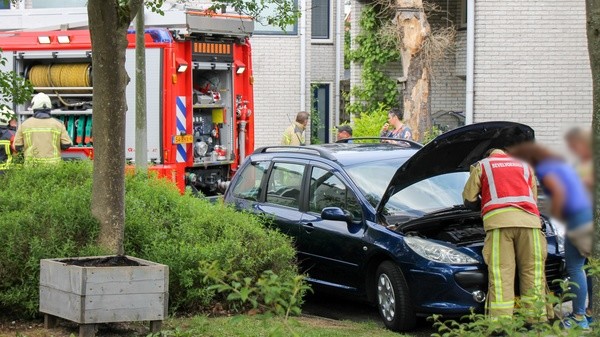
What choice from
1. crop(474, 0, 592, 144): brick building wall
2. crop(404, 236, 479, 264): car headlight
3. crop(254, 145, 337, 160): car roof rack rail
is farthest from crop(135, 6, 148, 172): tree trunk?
crop(474, 0, 592, 144): brick building wall

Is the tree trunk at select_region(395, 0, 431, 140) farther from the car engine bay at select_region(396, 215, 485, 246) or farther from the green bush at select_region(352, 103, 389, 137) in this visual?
the car engine bay at select_region(396, 215, 485, 246)

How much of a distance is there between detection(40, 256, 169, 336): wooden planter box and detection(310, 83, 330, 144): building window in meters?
22.0

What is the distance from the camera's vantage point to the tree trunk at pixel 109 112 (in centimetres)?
789

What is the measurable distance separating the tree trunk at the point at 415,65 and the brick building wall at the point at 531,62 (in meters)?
2.05

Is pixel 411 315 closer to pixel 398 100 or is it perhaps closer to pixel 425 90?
pixel 425 90

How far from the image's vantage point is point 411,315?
27.3 ft

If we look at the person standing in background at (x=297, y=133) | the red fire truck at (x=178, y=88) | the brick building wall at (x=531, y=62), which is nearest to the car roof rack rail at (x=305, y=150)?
the red fire truck at (x=178, y=88)

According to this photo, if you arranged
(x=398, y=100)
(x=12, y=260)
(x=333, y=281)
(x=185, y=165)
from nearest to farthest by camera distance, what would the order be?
1. (x=12, y=260)
2. (x=333, y=281)
3. (x=185, y=165)
4. (x=398, y=100)

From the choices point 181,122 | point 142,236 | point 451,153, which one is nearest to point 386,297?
point 451,153

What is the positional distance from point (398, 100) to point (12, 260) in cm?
1721

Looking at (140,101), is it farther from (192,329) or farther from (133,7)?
(192,329)

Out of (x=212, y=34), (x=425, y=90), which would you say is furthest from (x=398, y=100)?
(x=212, y=34)

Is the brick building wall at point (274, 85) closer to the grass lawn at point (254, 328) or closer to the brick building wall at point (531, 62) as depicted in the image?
the brick building wall at point (531, 62)

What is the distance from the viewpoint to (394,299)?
8445mm
